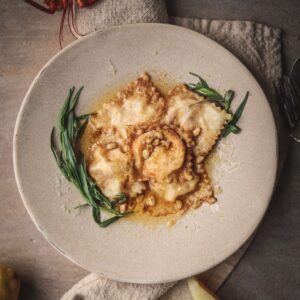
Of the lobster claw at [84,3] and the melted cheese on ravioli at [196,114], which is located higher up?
the lobster claw at [84,3]

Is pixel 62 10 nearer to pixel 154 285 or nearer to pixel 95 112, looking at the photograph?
pixel 95 112

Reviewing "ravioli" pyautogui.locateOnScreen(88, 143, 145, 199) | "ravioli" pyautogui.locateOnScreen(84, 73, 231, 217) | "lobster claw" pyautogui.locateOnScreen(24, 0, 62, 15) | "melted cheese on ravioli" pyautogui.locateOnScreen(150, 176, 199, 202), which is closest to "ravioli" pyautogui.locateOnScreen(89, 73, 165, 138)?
"ravioli" pyautogui.locateOnScreen(84, 73, 231, 217)

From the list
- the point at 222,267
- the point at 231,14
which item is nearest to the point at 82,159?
the point at 222,267

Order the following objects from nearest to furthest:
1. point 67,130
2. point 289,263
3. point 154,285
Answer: point 67,130, point 154,285, point 289,263

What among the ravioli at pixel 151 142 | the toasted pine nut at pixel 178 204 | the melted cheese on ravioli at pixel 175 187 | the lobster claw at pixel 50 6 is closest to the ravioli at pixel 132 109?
the ravioli at pixel 151 142

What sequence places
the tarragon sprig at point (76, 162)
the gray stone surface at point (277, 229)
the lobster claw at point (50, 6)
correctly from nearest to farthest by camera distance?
the tarragon sprig at point (76, 162) → the lobster claw at point (50, 6) → the gray stone surface at point (277, 229)

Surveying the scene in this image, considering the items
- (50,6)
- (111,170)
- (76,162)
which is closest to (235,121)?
(111,170)

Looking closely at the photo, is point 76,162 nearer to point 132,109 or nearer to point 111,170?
point 111,170

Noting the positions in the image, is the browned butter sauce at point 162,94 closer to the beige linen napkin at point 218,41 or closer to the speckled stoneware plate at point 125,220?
the speckled stoneware plate at point 125,220
